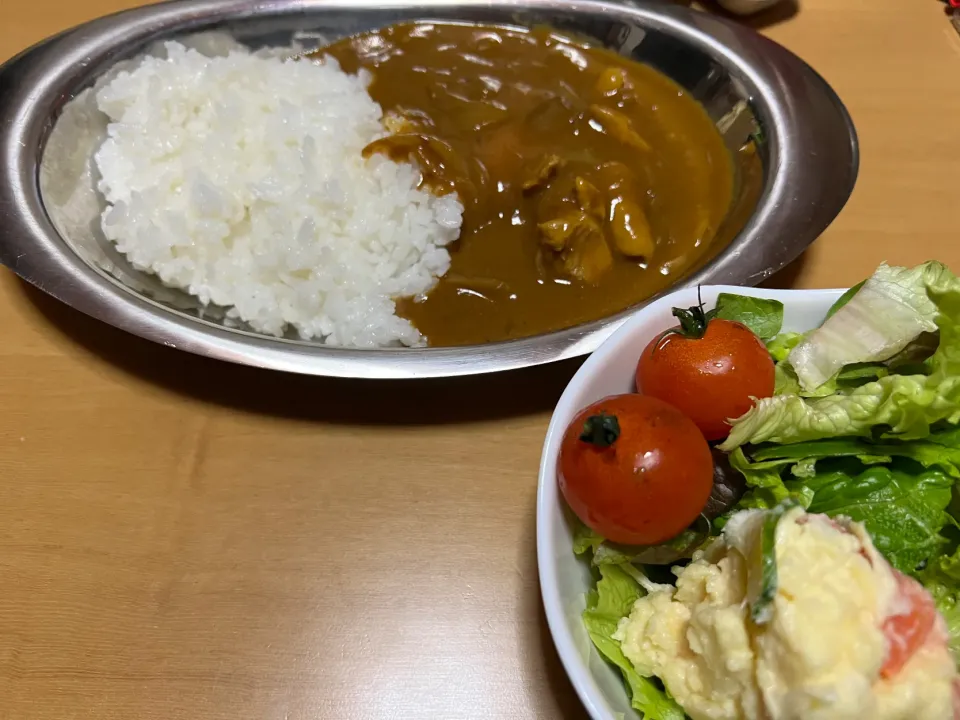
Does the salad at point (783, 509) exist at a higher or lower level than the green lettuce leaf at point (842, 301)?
lower

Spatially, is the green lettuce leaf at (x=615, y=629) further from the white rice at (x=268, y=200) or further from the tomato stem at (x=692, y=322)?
the white rice at (x=268, y=200)

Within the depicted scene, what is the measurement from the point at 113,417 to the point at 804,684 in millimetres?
1155

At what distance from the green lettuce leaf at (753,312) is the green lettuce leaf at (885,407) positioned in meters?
0.13

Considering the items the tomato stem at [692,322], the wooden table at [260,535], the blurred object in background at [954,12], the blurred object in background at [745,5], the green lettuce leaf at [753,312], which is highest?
the blurred object in background at [954,12]

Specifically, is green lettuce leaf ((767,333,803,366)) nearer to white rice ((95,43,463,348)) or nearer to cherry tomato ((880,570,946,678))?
cherry tomato ((880,570,946,678))

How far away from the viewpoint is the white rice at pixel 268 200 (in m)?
1.36

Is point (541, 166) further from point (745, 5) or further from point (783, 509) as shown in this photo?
point (783, 509)

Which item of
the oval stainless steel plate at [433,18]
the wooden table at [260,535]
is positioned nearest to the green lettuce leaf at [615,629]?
the wooden table at [260,535]

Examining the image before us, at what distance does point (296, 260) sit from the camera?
1.38 m

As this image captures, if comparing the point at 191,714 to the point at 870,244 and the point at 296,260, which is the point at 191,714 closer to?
the point at 296,260

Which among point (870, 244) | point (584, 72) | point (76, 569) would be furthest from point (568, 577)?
point (584, 72)

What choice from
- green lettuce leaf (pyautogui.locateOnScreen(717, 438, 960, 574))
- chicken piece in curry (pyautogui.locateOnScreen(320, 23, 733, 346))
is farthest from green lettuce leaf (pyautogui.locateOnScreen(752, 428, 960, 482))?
chicken piece in curry (pyautogui.locateOnScreen(320, 23, 733, 346))

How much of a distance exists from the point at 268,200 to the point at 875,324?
1.13m

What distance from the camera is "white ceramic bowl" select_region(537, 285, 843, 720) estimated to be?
773 millimetres
